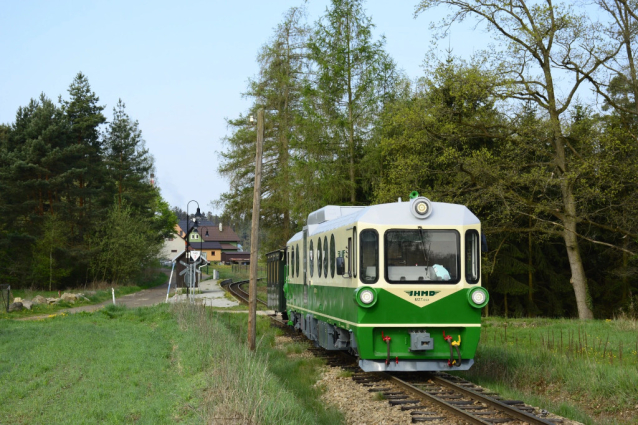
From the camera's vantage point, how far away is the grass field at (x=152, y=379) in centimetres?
765

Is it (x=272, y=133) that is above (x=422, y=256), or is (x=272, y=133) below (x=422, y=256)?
above

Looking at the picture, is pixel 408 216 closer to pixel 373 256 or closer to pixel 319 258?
pixel 373 256

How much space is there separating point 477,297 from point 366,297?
183 cm

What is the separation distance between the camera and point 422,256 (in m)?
11.3

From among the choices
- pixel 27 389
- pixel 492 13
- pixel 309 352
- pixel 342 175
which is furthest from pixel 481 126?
pixel 27 389

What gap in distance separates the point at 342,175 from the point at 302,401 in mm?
20951

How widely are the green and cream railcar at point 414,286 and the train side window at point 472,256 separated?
17 millimetres

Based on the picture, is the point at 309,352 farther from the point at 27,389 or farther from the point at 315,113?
the point at 315,113

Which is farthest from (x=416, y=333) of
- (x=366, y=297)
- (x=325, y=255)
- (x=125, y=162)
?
(x=125, y=162)

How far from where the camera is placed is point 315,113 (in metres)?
30.1

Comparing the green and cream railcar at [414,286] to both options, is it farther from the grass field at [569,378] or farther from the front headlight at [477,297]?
the grass field at [569,378]

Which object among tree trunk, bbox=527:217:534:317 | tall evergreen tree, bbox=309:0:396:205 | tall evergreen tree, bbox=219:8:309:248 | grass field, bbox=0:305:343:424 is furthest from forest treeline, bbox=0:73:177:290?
tree trunk, bbox=527:217:534:317

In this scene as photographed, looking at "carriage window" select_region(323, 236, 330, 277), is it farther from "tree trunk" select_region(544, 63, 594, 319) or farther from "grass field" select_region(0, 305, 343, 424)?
"tree trunk" select_region(544, 63, 594, 319)

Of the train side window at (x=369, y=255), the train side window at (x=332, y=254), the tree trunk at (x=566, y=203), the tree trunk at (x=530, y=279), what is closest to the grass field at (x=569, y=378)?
the train side window at (x=369, y=255)
